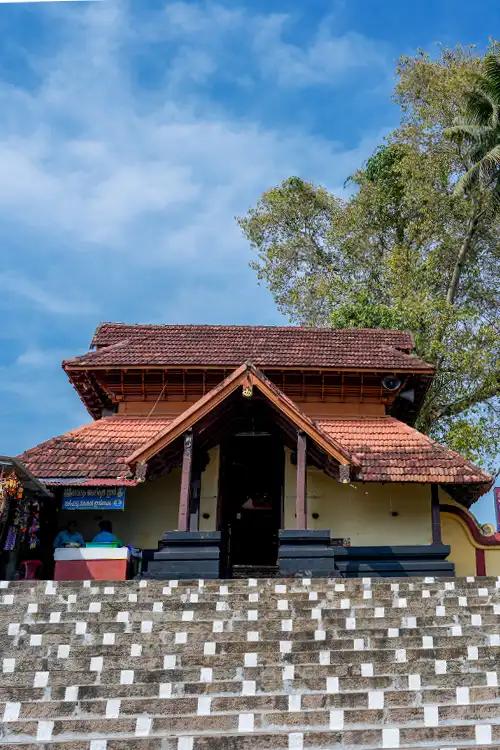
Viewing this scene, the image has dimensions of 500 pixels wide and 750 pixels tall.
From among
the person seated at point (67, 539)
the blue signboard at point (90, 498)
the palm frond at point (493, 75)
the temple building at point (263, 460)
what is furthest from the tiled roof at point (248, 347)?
the palm frond at point (493, 75)

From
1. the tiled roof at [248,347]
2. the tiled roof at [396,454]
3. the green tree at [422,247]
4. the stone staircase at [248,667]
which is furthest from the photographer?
the green tree at [422,247]

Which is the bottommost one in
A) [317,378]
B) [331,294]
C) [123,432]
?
[123,432]

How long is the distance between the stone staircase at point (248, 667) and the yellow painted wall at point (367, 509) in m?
4.47

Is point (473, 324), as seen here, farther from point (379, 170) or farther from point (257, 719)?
point (257, 719)

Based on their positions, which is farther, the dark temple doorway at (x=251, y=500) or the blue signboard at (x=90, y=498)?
the dark temple doorway at (x=251, y=500)

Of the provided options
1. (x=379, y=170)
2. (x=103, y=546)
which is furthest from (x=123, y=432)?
(x=379, y=170)

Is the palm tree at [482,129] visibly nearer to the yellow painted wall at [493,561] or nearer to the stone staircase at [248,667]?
the yellow painted wall at [493,561]

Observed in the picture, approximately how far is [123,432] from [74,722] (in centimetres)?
874

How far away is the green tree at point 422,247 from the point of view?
2384 centimetres

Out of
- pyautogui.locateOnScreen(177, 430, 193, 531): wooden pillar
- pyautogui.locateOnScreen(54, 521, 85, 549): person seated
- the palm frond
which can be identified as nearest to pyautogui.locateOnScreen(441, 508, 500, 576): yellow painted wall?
pyautogui.locateOnScreen(177, 430, 193, 531): wooden pillar

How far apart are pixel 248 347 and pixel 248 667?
33.6 feet

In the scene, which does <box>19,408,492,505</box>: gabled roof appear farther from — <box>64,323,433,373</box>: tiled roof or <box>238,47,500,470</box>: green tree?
<box>238,47,500,470</box>: green tree

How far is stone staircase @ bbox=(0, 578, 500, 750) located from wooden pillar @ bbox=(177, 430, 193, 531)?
8.17ft

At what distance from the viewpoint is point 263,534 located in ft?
58.2
